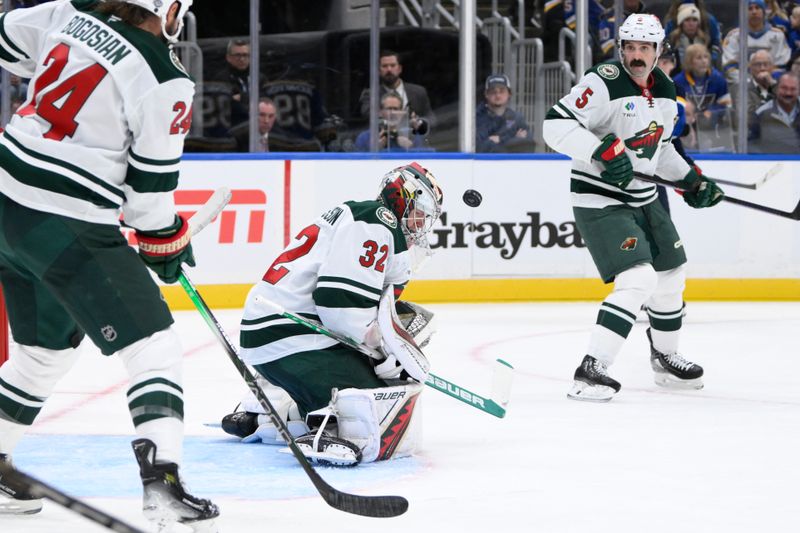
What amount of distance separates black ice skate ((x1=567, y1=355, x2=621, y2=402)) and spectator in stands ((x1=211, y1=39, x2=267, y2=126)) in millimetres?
3469

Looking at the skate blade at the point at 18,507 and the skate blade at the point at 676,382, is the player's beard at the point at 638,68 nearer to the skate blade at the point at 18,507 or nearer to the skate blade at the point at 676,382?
the skate blade at the point at 676,382

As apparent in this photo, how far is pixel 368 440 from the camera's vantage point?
3178 millimetres

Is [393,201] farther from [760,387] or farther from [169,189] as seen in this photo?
[760,387]

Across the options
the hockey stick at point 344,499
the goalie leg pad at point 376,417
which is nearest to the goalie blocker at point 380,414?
the goalie leg pad at point 376,417

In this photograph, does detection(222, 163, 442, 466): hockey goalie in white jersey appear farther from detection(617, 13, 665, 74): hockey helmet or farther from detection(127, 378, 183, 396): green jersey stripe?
detection(617, 13, 665, 74): hockey helmet

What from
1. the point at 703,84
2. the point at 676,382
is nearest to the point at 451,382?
the point at 676,382

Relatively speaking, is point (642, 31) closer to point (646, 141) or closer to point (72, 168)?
point (646, 141)

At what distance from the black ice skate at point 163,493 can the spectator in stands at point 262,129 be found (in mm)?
5031

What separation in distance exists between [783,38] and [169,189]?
6247mm

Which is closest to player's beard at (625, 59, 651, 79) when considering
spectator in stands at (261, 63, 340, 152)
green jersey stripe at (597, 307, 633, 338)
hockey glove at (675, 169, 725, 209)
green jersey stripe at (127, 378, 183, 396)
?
hockey glove at (675, 169, 725, 209)

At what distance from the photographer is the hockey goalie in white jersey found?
10.4ft

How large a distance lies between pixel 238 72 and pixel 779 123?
3.12 meters

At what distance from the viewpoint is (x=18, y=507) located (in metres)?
2.68

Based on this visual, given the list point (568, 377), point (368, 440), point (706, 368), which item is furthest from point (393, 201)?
point (706, 368)
